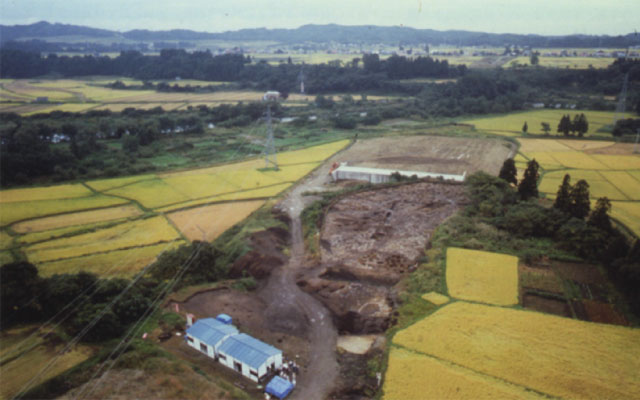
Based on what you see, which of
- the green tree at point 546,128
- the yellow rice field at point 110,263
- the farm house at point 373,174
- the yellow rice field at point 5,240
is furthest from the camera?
the green tree at point 546,128

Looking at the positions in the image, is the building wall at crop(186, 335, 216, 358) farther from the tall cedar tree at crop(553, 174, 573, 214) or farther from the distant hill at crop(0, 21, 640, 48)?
the distant hill at crop(0, 21, 640, 48)

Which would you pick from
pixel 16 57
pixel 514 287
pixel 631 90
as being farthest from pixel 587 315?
pixel 16 57

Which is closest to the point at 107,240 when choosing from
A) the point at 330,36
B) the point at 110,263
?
the point at 110,263

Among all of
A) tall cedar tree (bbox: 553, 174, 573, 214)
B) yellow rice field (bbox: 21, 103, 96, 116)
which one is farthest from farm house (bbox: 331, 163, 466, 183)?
yellow rice field (bbox: 21, 103, 96, 116)

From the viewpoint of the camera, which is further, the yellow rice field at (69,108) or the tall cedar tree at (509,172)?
the yellow rice field at (69,108)

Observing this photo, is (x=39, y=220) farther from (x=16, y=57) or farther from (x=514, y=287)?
(x=16, y=57)

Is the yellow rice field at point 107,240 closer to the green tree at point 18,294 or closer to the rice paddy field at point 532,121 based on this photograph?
the green tree at point 18,294

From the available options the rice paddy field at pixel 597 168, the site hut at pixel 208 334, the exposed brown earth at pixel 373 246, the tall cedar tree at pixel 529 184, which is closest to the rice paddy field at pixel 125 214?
the site hut at pixel 208 334
